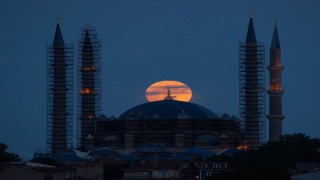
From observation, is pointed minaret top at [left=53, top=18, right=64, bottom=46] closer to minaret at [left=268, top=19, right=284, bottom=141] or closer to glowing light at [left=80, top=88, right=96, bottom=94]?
glowing light at [left=80, top=88, right=96, bottom=94]

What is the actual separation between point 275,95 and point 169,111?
9584mm

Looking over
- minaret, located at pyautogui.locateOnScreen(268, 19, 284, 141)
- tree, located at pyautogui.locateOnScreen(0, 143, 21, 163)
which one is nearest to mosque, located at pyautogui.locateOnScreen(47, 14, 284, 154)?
minaret, located at pyautogui.locateOnScreen(268, 19, 284, 141)

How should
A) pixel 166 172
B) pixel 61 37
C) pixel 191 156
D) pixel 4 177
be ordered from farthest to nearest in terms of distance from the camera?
pixel 61 37 < pixel 191 156 < pixel 166 172 < pixel 4 177

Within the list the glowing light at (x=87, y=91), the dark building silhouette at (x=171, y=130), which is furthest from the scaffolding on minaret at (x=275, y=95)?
the glowing light at (x=87, y=91)

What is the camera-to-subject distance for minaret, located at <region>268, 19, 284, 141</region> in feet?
445

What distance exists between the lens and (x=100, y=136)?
455 feet

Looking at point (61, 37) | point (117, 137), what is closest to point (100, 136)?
point (117, 137)

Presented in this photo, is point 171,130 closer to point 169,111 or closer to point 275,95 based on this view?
point 169,111

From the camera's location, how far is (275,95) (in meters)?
137

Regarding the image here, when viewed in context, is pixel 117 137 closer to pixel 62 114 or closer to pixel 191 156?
pixel 62 114

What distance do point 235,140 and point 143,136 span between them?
808 centimetres

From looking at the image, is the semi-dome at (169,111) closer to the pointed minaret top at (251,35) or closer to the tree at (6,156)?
the pointed minaret top at (251,35)

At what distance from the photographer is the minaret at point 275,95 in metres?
136

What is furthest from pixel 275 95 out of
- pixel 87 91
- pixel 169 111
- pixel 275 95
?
pixel 87 91
